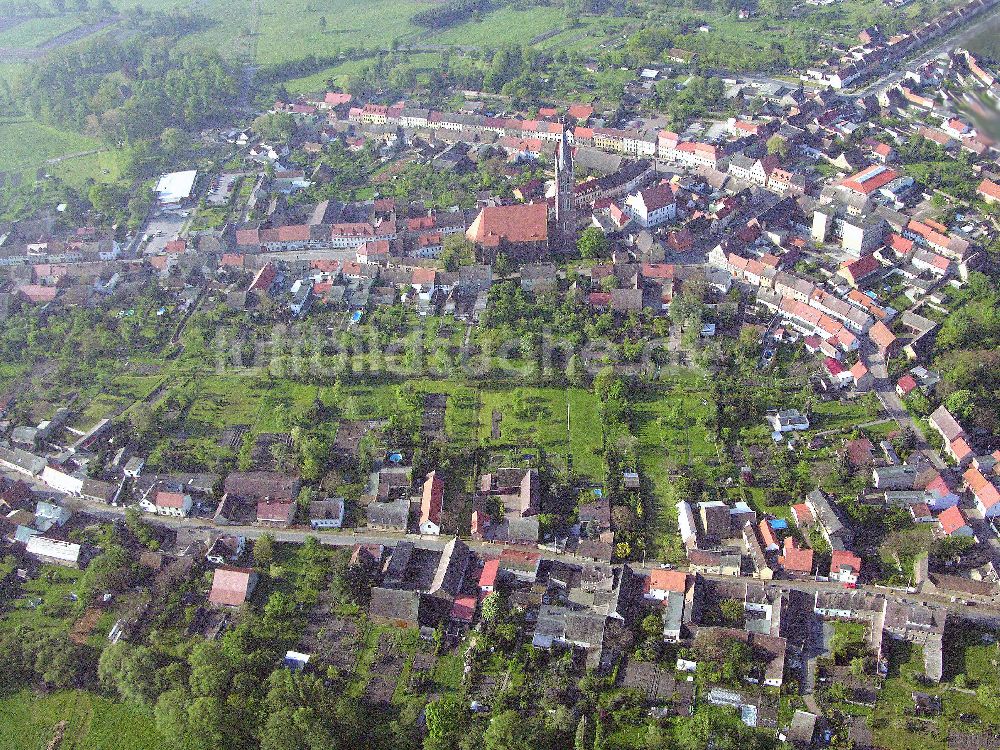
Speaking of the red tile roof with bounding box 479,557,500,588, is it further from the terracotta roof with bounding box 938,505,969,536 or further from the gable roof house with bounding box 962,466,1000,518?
the gable roof house with bounding box 962,466,1000,518

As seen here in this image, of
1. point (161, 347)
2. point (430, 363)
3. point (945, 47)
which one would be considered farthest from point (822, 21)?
point (161, 347)

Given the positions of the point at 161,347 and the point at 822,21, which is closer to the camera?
the point at 161,347

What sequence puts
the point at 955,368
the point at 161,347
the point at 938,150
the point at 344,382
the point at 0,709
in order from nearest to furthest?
the point at 0,709 < the point at 955,368 < the point at 344,382 < the point at 161,347 < the point at 938,150

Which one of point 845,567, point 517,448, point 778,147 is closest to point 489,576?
point 517,448

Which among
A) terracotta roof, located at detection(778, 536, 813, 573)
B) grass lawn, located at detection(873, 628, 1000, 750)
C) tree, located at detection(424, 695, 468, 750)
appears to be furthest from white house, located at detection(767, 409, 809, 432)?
tree, located at detection(424, 695, 468, 750)

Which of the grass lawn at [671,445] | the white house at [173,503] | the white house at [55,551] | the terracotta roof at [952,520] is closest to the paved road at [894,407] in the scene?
the terracotta roof at [952,520]

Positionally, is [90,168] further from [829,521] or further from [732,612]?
[829,521]

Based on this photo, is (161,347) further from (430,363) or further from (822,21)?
(822,21)
